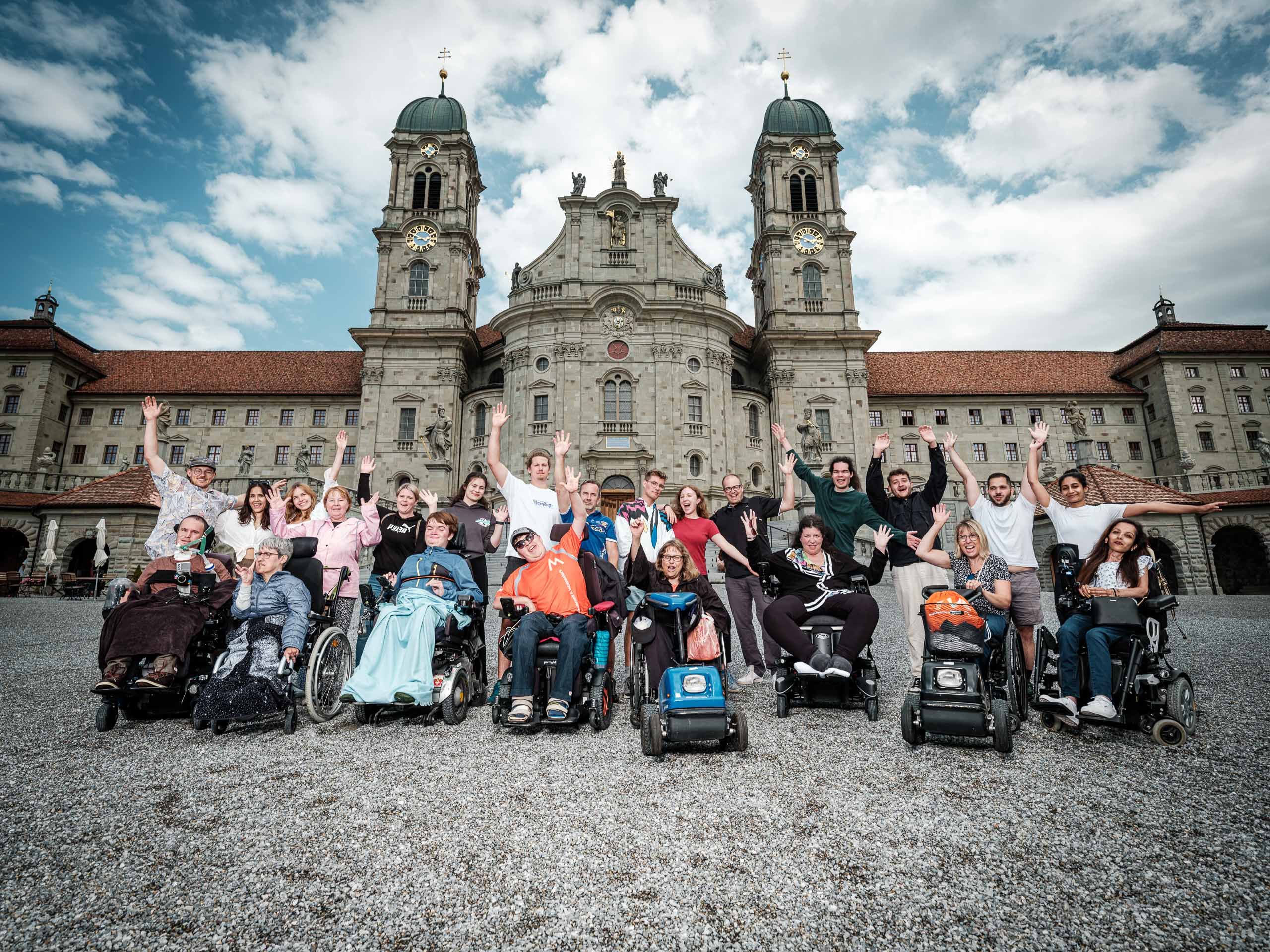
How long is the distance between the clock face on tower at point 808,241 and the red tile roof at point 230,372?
91.8 feet

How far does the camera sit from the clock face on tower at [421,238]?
36406 mm

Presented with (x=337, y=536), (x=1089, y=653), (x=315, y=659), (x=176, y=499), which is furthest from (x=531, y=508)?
(x=1089, y=653)

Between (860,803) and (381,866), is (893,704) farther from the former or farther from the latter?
(381,866)

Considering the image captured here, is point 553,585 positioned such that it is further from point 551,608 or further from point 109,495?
point 109,495

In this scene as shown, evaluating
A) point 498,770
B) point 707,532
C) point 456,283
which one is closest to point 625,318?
point 456,283

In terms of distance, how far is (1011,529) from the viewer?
571 cm

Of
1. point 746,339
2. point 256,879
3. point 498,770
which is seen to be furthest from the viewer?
point 746,339

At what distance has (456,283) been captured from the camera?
3603 centimetres

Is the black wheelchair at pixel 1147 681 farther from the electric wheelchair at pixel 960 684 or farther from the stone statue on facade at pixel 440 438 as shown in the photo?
the stone statue on facade at pixel 440 438

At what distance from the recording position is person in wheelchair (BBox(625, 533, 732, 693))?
198 inches

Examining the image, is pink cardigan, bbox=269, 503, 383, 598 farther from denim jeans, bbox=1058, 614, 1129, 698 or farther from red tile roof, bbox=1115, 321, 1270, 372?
red tile roof, bbox=1115, 321, 1270, 372

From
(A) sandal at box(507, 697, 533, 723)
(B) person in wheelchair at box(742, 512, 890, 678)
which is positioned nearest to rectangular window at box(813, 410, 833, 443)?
(B) person in wheelchair at box(742, 512, 890, 678)

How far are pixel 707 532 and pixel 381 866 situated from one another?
14.6ft

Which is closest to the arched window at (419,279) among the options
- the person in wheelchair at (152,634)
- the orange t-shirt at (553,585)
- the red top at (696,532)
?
the red top at (696,532)
